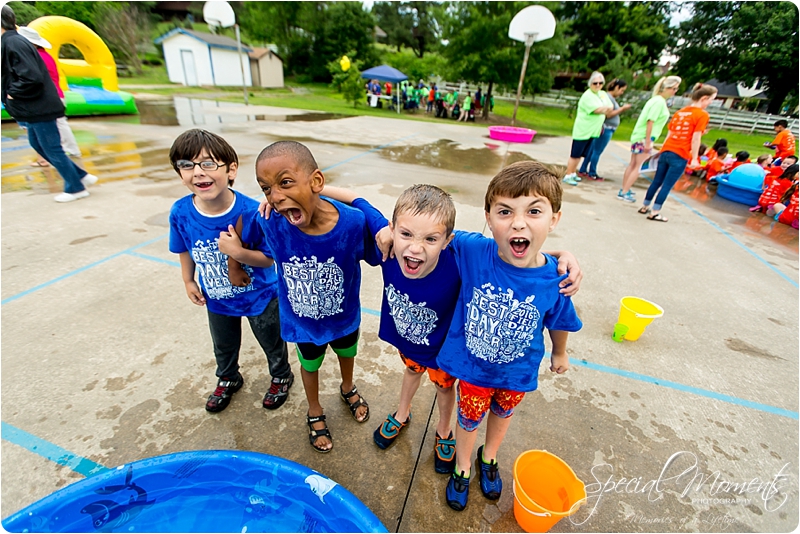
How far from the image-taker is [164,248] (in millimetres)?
3928

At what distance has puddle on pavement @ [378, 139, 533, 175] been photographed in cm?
814

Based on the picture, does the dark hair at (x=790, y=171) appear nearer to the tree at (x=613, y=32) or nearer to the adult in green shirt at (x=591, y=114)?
the adult in green shirt at (x=591, y=114)

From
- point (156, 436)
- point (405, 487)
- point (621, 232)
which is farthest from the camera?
point (621, 232)

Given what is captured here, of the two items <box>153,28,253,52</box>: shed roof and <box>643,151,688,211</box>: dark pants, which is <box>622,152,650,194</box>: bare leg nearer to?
<box>643,151,688,211</box>: dark pants

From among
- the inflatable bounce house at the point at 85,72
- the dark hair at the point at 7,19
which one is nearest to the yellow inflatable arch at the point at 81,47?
the inflatable bounce house at the point at 85,72

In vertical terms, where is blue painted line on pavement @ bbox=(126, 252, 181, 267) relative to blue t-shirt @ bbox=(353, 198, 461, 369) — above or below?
below

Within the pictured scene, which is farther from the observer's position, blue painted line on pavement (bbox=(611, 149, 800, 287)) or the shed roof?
the shed roof

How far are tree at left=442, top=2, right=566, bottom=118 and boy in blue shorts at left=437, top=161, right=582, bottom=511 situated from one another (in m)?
18.3

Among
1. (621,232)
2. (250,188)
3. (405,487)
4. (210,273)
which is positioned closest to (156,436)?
(210,273)

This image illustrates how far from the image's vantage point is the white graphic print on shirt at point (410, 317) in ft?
5.35

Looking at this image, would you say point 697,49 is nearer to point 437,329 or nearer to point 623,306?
point 623,306

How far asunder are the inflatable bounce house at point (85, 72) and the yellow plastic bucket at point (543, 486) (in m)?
13.7

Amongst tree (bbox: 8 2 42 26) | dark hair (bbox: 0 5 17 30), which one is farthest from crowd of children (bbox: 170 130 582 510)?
tree (bbox: 8 2 42 26)

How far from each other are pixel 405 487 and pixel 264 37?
4777cm
